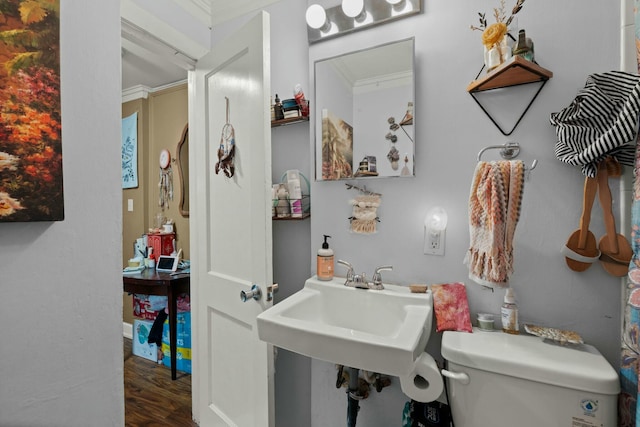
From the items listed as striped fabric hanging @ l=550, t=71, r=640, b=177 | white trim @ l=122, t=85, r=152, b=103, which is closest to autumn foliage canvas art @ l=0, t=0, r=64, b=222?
striped fabric hanging @ l=550, t=71, r=640, b=177

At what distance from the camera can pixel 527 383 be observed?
87 cm

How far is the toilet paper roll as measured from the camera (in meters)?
0.97

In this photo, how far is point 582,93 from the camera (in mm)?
958

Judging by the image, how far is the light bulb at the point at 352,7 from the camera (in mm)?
1318

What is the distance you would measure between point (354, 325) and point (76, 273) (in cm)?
97

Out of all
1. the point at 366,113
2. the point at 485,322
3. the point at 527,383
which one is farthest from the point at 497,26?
the point at 527,383

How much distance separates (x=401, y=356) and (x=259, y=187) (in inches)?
30.5

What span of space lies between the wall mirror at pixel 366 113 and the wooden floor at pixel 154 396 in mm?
1740

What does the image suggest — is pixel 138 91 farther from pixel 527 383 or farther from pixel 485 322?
pixel 527 383

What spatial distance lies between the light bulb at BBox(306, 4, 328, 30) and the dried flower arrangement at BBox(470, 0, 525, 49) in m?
0.66

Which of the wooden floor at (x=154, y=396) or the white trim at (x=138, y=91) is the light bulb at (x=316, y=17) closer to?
the white trim at (x=138, y=91)

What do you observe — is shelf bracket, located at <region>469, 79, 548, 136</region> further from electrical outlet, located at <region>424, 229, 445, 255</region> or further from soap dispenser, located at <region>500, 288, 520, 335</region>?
soap dispenser, located at <region>500, 288, 520, 335</region>

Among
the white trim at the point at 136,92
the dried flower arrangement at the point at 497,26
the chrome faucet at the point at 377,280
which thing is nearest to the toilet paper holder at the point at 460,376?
the chrome faucet at the point at 377,280

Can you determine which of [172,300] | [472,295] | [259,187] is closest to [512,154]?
[472,295]
